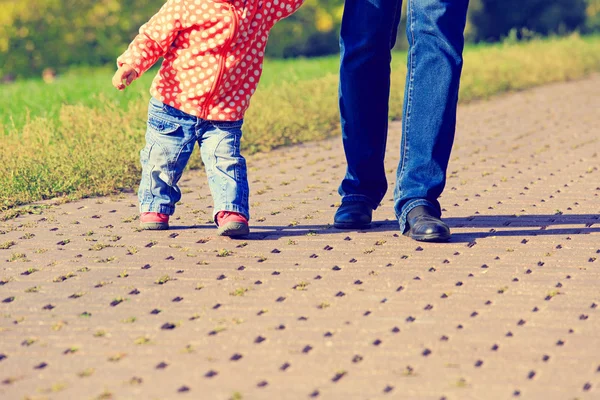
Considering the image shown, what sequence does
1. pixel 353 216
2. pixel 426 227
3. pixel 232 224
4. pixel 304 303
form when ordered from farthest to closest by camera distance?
pixel 353 216 < pixel 232 224 < pixel 426 227 < pixel 304 303

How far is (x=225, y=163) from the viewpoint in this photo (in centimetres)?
422

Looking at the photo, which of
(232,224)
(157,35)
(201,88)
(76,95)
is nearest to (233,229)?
(232,224)

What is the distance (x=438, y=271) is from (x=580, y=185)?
203 centimetres

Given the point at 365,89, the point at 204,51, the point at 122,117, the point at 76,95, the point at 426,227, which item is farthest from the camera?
the point at 76,95

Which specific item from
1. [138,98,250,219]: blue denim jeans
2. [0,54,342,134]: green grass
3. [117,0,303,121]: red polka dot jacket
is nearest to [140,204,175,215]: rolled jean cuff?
[138,98,250,219]: blue denim jeans

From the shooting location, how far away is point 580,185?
17.4ft

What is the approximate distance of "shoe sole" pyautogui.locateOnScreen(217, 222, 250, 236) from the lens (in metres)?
4.03

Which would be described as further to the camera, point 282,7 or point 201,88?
point 282,7

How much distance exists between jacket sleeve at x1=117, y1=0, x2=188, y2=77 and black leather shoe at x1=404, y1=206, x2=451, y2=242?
1180 mm

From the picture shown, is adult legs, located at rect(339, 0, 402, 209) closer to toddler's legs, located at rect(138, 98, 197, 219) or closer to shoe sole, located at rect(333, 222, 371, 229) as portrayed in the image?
shoe sole, located at rect(333, 222, 371, 229)

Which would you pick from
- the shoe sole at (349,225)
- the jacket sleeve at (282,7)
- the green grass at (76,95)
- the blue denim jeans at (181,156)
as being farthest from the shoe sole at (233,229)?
the green grass at (76,95)

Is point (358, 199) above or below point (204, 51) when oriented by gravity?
below

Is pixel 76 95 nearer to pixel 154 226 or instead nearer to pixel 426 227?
pixel 154 226

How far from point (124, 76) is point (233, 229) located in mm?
727
